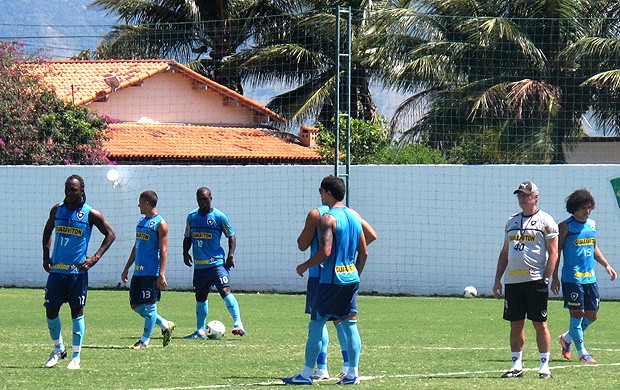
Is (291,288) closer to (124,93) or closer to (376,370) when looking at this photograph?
(376,370)

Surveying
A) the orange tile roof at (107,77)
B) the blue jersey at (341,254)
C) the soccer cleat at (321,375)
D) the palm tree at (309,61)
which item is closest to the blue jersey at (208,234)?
the soccer cleat at (321,375)

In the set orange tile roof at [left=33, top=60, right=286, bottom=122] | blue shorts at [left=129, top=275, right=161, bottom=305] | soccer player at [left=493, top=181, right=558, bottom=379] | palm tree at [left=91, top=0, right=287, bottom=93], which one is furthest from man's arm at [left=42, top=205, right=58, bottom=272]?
palm tree at [left=91, top=0, right=287, bottom=93]

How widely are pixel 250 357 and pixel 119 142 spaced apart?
73.3ft

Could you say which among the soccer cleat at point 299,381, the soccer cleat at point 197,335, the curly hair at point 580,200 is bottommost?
the soccer cleat at point 197,335

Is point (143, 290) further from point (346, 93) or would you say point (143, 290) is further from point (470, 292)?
point (346, 93)

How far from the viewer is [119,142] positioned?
33.3 m

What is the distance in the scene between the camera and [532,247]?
33.6 ft

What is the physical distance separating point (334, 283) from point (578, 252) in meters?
3.56

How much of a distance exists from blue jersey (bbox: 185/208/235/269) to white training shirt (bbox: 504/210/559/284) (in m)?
4.82

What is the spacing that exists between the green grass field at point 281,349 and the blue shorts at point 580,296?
0.61m

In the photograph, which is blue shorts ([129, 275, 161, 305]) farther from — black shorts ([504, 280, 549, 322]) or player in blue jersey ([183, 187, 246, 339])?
black shorts ([504, 280, 549, 322])

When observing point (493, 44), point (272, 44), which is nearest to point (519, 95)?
point (493, 44)

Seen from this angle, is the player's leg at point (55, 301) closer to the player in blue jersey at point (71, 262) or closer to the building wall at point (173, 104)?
the player in blue jersey at point (71, 262)

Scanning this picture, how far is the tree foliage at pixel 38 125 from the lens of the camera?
26266mm
